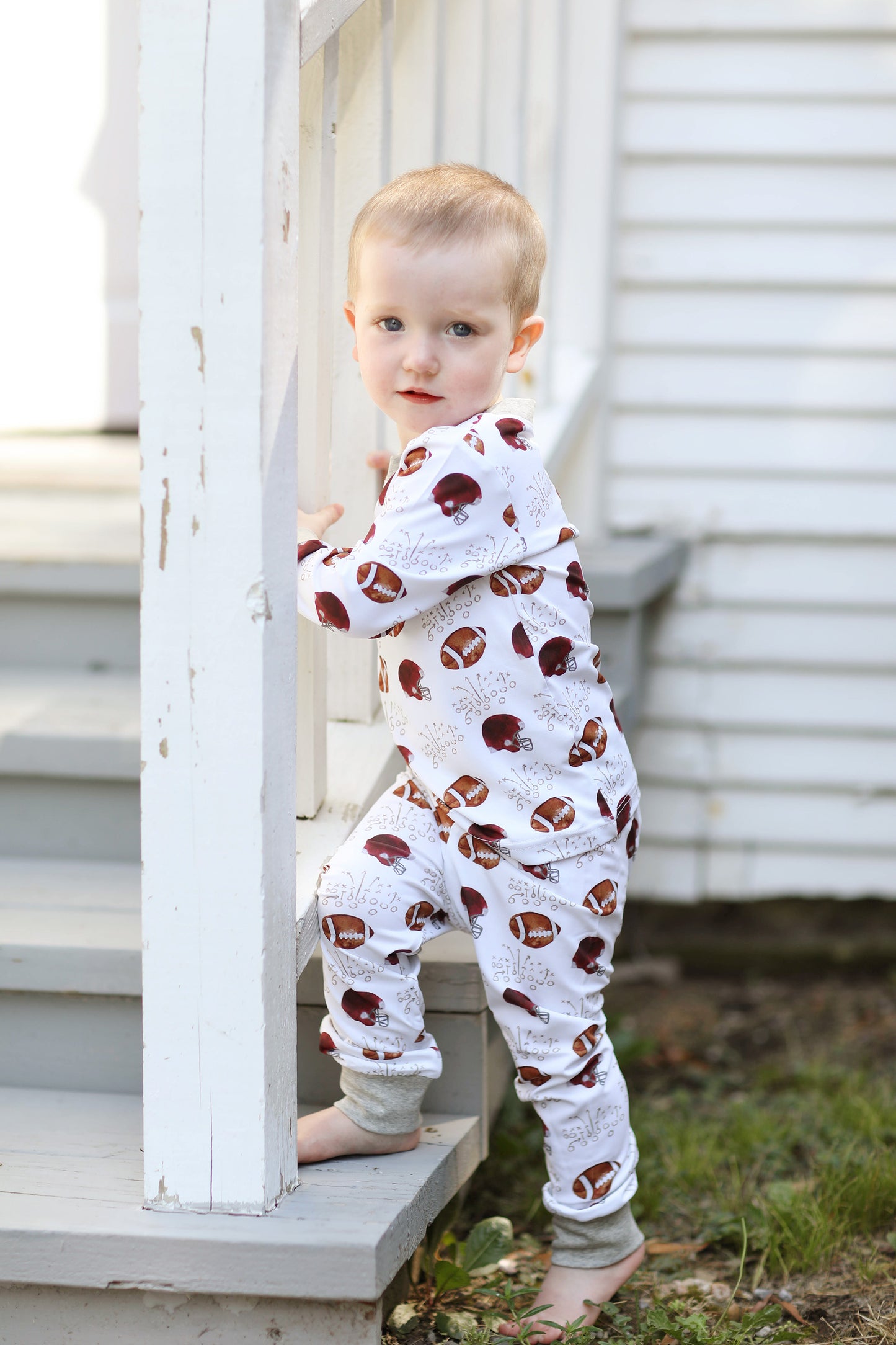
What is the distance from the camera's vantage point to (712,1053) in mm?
3207

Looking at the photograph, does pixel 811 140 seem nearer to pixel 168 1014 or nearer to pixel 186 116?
pixel 186 116

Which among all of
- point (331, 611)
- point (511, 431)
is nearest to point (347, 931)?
point (331, 611)

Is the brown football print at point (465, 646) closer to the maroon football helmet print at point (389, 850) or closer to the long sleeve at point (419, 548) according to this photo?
the long sleeve at point (419, 548)

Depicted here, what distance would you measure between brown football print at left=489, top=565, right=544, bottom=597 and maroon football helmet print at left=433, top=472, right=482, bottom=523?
0.09 m

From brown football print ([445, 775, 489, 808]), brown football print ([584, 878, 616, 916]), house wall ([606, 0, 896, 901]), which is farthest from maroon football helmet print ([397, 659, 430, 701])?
house wall ([606, 0, 896, 901])

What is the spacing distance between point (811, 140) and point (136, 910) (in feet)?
8.16

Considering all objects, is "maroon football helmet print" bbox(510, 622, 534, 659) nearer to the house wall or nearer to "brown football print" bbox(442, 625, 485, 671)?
"brown football print" bbox(442, 625, 485, 671)

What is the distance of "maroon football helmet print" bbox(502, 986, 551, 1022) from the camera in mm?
1616

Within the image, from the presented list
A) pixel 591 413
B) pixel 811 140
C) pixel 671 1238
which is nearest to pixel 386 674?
pixel 671 1238

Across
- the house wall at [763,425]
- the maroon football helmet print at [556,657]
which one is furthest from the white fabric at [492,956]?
the house wall at [763,425]

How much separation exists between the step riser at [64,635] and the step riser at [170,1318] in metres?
1.33

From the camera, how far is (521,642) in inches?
62.1

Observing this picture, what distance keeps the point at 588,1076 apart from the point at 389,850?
387 mm

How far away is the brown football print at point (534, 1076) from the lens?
1.64m
